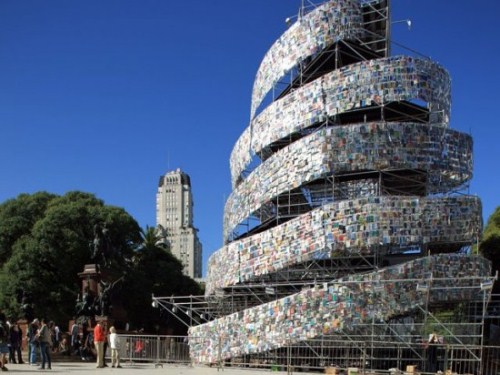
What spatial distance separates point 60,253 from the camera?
37.3 m

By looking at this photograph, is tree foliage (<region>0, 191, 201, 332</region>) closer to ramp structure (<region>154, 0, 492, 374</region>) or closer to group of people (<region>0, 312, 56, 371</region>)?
ramp structure (<region>154, 0, 492, 374</region>)

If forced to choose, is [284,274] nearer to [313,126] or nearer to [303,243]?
[303,243]

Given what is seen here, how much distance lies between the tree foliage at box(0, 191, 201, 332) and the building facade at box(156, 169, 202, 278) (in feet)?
280

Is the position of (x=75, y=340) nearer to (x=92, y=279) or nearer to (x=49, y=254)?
(x=92, y=279)

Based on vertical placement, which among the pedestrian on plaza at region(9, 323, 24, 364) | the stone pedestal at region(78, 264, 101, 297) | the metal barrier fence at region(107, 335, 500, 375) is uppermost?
the stone pedestal at region(78, 264, 101, 297)

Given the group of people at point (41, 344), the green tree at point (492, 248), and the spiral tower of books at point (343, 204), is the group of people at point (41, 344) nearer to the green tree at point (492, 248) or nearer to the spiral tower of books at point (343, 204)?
the spiral tower of books at point (343, 204)

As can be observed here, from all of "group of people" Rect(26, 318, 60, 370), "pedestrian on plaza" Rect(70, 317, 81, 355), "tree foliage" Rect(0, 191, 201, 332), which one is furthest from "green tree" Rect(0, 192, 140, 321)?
"group of people" Rect(26, 318, 60, 370)

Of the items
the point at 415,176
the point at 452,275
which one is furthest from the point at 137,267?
the point at 452,275

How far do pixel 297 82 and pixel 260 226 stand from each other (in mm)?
6984

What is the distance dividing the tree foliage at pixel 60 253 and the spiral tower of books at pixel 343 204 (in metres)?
8.85

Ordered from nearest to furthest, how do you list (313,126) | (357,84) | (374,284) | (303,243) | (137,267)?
(374,284), (303,243), (357,84), (313,126), (137,267)

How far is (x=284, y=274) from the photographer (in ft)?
89.9

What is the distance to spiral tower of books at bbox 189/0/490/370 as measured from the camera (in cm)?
2361

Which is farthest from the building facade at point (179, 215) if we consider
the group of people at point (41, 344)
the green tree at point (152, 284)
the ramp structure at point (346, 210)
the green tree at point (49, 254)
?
the group of people at point (41, 344)
